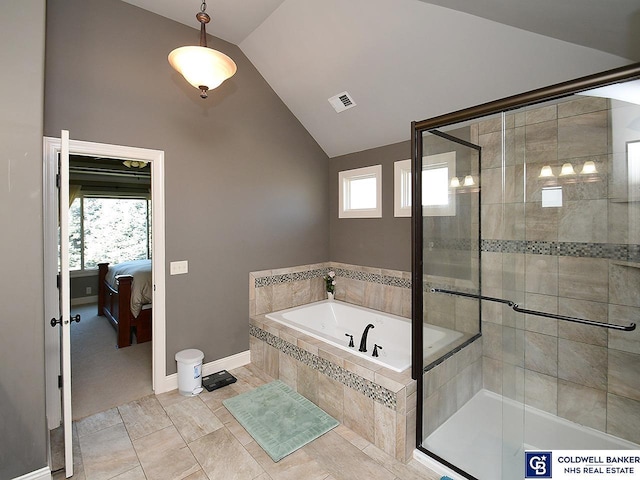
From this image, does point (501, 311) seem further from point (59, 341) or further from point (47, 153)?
point (47, 153)

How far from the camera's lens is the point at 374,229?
3732mm

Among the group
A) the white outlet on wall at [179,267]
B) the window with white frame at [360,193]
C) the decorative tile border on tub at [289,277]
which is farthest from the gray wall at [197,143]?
the window with white frame at [360,193]

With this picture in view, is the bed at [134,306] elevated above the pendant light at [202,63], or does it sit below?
below

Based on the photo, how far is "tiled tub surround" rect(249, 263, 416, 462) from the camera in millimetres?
2047

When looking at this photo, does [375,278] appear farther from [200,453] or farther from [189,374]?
[200,453]

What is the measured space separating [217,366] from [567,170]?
3.56 metres

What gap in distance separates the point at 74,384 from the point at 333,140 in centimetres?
376

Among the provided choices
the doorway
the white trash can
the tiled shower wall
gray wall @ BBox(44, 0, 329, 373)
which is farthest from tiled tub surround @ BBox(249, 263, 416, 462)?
the doorway

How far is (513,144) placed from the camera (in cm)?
257

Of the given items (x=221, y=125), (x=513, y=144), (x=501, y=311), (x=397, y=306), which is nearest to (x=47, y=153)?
(x=221, y=125)

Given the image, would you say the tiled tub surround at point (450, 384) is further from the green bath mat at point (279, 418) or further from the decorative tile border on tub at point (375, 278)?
the decorative tile border on tub at point (375, 278)

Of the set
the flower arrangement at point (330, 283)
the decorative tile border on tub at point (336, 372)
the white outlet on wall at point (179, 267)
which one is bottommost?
the decorative tile border on tub at point (336, 372)

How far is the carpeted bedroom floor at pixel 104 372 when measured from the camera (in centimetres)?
264

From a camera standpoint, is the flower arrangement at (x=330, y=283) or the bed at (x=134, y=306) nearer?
the bed at (x=134, y=306)
